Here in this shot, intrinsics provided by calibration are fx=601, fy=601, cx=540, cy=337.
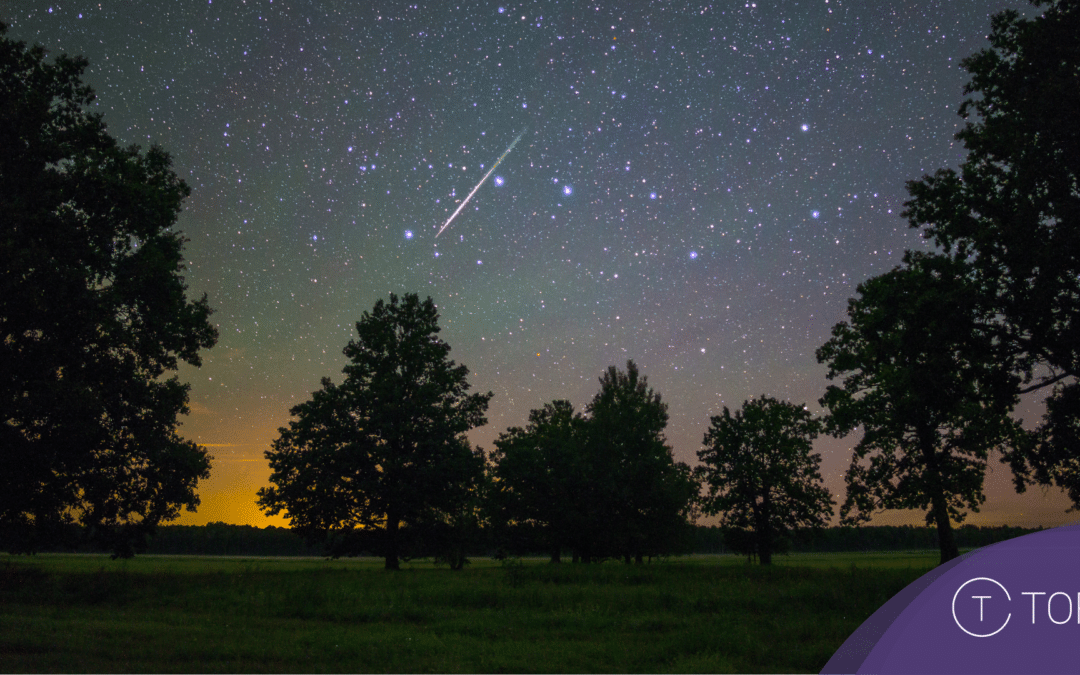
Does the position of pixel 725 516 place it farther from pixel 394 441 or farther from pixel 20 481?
pixel 20 481

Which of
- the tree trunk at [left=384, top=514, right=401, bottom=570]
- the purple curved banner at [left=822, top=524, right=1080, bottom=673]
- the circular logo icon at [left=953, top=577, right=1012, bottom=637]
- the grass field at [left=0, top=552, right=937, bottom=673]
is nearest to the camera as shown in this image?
the purple curved banner at [left=822, top=524, right=1080, bottom=673]

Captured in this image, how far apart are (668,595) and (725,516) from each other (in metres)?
41.2

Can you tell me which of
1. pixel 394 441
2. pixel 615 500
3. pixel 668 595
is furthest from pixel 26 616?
pixel 615 500

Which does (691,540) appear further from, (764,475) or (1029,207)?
(1029,207)

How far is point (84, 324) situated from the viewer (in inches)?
660

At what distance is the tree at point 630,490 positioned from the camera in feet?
146

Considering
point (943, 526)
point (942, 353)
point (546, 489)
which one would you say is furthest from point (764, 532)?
point (942, 353)

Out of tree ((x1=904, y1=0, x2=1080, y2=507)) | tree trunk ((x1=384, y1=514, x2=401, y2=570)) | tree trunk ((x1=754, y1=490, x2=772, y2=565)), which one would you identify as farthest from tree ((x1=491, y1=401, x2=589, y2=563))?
tree ((x1=904, y1=0, x2=1080, y2=507))

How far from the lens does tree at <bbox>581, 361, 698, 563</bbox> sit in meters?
44.6

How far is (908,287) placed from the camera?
18484 mm

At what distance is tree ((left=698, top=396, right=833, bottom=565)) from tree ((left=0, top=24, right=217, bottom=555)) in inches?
1768

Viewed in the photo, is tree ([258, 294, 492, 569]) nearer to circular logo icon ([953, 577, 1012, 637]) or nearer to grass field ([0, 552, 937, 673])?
grass field ([0, 552, 937, 673])

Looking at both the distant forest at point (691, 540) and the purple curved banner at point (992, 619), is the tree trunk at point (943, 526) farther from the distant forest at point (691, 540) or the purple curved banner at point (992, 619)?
the purple curved banner at point (992, 619)

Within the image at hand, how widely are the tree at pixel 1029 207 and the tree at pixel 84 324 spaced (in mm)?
24954
